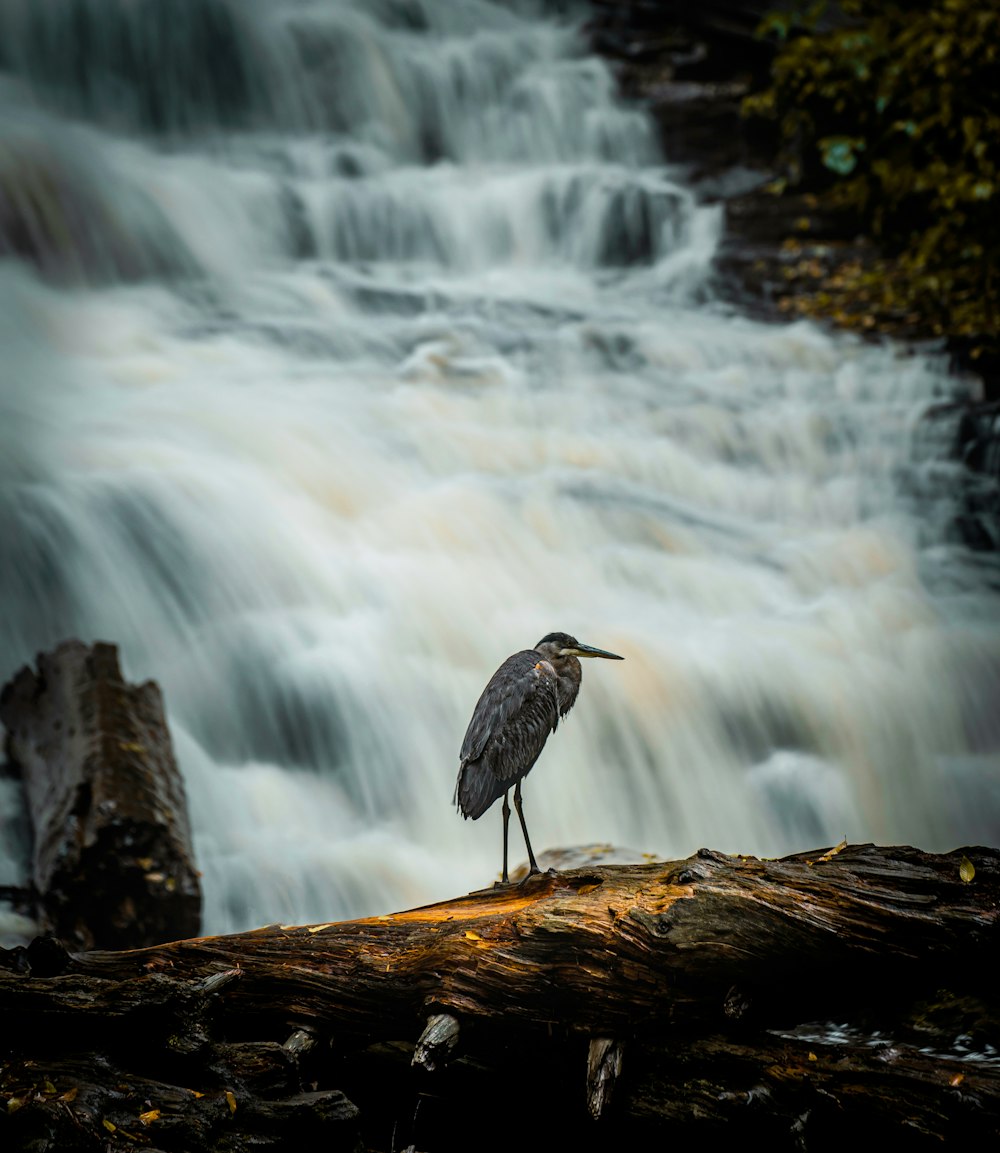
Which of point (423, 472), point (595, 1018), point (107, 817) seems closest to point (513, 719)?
point (595, 1018)

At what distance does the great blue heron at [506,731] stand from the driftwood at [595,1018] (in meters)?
0.73

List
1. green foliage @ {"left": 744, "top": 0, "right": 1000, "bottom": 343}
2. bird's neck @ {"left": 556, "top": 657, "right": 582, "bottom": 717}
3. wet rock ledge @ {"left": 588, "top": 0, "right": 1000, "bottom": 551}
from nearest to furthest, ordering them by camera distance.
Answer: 1. bird's neck @ {"left": 556, "top": 657, "right": 582, "bottom": 717}
2. wet rock ledge @ {"left": 588, "top": 0, "right": 1000, "bottom": 551}
3. green foliage @ {"left": 744, "top": 0, "right": 1000, "bottom": 343}

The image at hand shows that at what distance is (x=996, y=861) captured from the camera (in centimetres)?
348

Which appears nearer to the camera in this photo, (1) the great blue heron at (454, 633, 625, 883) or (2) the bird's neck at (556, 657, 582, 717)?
(1) the great blue heron at (454, 633, 625, 883)

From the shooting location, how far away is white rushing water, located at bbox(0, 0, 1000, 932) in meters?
7.38

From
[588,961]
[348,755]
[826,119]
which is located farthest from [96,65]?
[588,961]

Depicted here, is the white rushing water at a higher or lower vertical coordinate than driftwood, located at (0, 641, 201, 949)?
higher

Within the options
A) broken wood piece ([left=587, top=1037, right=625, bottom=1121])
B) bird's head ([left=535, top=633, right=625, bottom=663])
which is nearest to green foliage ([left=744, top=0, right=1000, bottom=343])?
bird's head ([left=535, top=633, right=625, bottom=663])

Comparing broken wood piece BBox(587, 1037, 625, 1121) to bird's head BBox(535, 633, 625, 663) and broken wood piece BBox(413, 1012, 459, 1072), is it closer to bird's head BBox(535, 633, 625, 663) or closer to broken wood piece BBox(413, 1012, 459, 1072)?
broken wood piece BBox(413, 1012, 459, 1072)

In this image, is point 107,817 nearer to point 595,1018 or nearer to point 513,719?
point 513,719

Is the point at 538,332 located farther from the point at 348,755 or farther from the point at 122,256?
the point at 348,755

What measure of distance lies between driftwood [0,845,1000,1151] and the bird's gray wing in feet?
2.57

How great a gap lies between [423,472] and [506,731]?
6194mm

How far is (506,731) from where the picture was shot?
4172 millimetres
